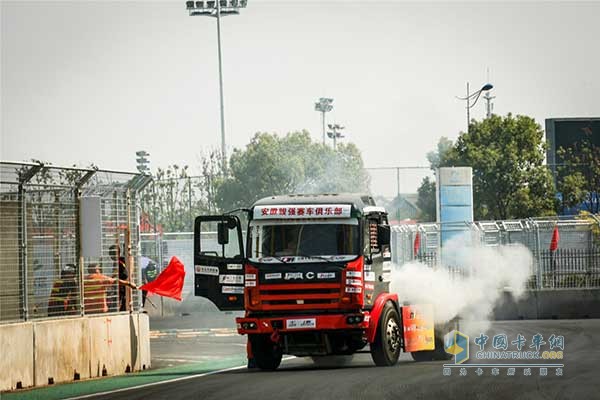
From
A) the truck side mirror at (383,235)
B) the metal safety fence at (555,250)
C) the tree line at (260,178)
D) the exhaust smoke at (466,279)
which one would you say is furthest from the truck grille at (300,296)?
the tree line at (260,178)

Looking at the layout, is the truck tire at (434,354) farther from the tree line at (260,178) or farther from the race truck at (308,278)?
the tree line at (260,178)

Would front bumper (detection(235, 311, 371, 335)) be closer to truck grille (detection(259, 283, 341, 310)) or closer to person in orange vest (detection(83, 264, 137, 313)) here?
truck grille (detection(259, 283, 341, 310))

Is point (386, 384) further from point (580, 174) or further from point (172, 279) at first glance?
point (580, 174)

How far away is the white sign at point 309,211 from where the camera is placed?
19703 millimetres

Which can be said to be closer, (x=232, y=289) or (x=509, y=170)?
(x=232, y=289)

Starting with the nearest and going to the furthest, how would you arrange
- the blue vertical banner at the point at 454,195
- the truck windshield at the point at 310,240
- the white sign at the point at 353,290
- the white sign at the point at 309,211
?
1. the white sign at the point at 353,290
2. the truck windshield at the point at 310,240
3. the white sign at the point at 309,211
4. the blue vertical banner at the point at 454,195

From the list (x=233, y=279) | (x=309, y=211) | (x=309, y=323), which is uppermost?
(x=309, y=211)

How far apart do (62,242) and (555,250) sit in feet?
59.4

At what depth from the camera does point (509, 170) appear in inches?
2569

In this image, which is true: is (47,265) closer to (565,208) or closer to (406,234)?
(406,234)

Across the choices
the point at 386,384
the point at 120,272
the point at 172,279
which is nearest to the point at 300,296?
the point at 386,384

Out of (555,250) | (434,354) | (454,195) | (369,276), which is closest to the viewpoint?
(369,276)

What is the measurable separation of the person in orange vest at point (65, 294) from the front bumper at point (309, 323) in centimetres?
289

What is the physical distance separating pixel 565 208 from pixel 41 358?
53.3 meters
